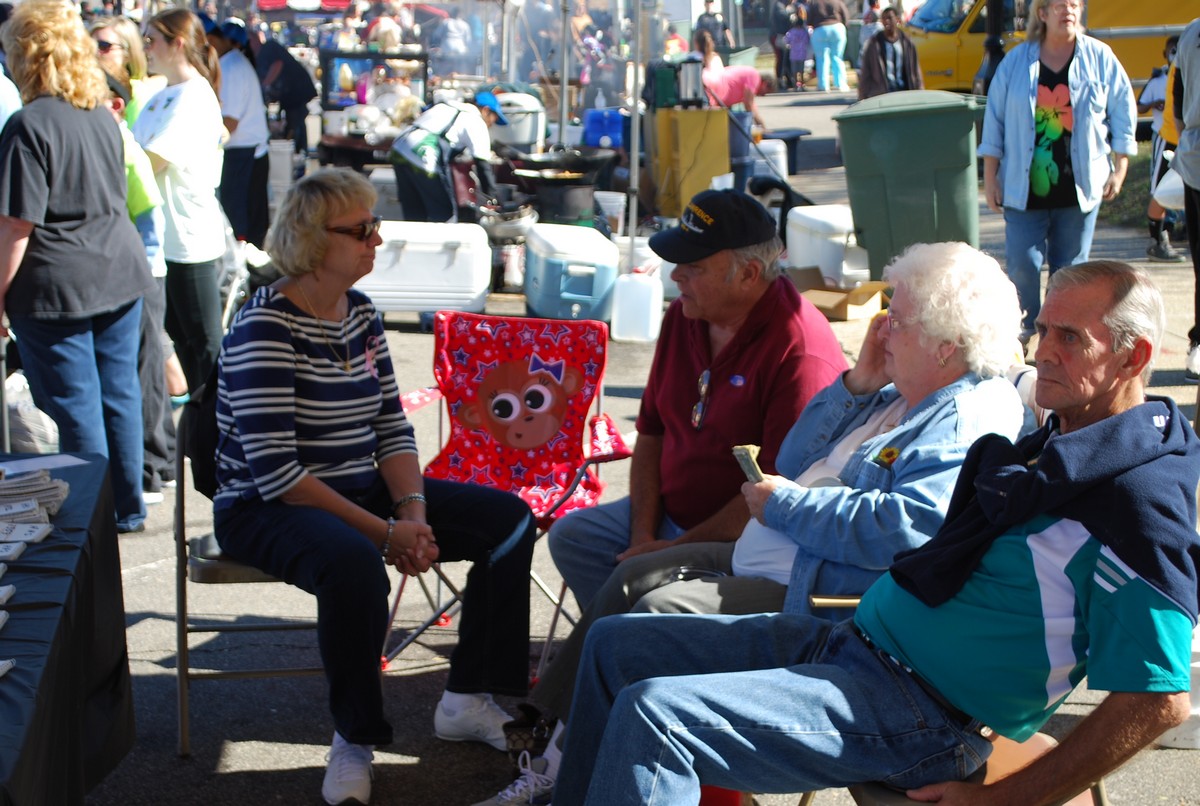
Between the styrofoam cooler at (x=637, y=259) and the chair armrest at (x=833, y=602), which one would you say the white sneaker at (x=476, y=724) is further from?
the styrofoam cooler at (x=637, y=259)

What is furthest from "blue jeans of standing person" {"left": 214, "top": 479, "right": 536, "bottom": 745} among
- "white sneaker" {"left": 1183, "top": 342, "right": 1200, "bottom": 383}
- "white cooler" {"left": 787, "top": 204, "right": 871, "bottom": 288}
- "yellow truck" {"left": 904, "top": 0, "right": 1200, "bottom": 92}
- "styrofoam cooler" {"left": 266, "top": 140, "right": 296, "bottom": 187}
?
"yellow truck" {"left": 904, "top": 0, "right": 1200, "bottom": 92}

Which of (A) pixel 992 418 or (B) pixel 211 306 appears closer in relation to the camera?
(A) pixel 992 418

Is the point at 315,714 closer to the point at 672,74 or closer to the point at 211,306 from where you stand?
the point at 211,306

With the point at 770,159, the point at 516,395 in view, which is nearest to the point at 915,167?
the point at 770,159

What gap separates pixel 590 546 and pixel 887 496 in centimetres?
109

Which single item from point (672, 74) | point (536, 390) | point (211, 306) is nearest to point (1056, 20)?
point (536, 390)

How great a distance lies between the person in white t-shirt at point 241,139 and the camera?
8328 millimetres

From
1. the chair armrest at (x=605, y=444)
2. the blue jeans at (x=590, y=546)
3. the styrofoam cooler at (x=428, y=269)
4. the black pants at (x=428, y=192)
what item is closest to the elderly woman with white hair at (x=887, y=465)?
the blue jeans at (x=590, y=546)

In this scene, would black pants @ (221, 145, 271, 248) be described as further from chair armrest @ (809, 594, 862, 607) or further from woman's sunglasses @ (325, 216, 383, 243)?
chair armrest @ (809, 594, 862, 607)

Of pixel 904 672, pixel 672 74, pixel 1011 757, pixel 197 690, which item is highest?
pixel 672 74

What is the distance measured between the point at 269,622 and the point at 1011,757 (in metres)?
2.48

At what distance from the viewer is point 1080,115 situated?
20.2 feet

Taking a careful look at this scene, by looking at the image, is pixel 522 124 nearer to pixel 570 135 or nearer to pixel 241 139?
pixel 570 135

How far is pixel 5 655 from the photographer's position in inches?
83.8
